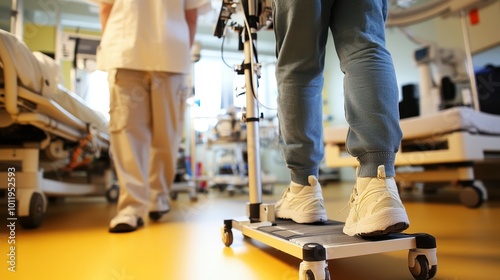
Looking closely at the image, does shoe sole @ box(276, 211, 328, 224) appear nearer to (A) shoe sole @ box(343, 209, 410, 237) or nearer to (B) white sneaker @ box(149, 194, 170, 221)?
(A) shoe sole @ box(343, 209, 410, 237)

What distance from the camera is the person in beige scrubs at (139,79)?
130 cm

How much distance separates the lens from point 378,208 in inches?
22.5

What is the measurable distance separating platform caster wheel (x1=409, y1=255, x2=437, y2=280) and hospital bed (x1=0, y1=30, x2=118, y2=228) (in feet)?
4.37

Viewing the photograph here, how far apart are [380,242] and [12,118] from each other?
1372 mm

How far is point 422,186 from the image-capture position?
271 cm

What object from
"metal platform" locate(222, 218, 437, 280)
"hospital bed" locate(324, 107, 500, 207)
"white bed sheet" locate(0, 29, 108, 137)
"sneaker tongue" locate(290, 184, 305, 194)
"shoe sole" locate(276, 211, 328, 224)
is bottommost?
"metal platform" locate(222, 218, 437, 280)

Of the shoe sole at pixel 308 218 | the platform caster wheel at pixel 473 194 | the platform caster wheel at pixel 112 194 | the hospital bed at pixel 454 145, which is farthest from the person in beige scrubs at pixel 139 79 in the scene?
the platform caster wheel at pixel 473 194

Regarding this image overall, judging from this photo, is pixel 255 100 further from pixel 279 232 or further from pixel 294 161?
pixel 279 232

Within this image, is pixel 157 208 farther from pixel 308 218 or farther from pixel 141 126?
pixel 308 218

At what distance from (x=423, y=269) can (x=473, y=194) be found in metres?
1.33

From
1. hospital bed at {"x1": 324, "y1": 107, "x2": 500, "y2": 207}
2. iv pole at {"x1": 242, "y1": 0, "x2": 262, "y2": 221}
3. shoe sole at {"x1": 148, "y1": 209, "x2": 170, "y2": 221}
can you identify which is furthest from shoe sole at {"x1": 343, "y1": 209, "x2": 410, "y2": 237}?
hospital bed at {"x1": 324, "y1": 107, "x2": 500, "y2": 207}

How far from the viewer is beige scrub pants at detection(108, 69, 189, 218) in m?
1.31

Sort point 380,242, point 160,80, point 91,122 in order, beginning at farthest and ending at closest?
point 91,122, point 160,80, point 380,242

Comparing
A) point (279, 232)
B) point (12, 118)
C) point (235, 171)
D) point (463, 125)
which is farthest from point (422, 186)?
point (12, 118)
